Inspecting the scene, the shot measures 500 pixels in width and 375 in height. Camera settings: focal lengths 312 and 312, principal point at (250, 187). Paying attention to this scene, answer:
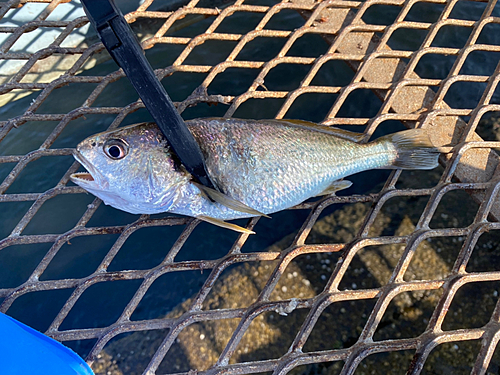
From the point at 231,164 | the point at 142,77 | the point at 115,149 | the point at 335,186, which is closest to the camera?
the point at 142,77

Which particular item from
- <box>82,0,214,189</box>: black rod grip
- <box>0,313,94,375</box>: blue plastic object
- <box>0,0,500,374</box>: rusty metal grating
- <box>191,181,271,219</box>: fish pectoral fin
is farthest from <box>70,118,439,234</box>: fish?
<box>0,313,94,375</box>: blue plastic object

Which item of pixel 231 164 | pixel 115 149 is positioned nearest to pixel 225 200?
pixel 231 164

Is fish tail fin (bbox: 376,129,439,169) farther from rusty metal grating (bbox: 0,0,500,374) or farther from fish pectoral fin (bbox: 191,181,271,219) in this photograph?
fish pectoral fin (bbox: 191,181,271,219)

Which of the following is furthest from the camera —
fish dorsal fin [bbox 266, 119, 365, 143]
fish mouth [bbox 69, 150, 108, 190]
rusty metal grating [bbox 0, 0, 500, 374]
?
fish dorsal fin [bbox 266, 119, 365, 143]

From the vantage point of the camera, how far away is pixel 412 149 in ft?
6.96

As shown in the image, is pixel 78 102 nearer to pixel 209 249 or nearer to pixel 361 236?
pixel 209 249

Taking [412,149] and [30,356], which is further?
[412,149]

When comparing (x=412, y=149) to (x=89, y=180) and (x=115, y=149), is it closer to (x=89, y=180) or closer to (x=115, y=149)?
(x=115, y=149)

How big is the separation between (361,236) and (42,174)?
4189mm

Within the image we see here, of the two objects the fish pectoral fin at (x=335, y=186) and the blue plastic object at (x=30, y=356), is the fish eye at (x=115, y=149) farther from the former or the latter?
the fish pectoral fin at (x=335, y=186)

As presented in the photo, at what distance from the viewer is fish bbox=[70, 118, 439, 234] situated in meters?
1.69

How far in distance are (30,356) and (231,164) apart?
52.1 inches

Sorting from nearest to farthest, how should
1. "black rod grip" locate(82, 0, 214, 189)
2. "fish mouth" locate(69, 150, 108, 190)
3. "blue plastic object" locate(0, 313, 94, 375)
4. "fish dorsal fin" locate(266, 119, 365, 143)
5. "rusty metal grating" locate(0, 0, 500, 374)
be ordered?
"black rod grip" locate(82, 0, 214, 189)
"blue plastic object" locate(0, 313, 94, 375)
"fish mouth" locate(69, 150, 108, 190)
"rusty metal grating" locate(0, 0, 500, 374)
"fish dorsal fin" locate(266, 119, 365, 143)

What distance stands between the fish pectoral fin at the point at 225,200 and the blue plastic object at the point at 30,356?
101cm
